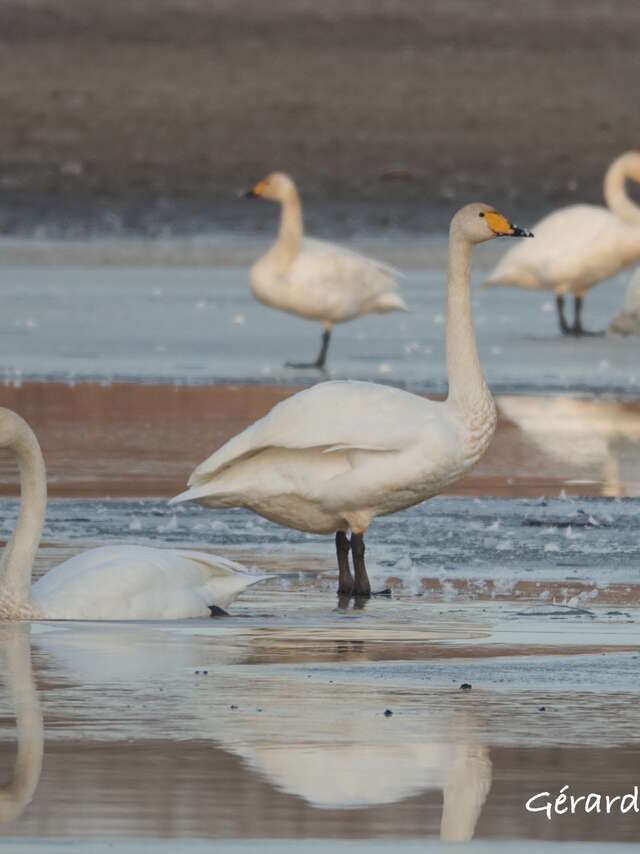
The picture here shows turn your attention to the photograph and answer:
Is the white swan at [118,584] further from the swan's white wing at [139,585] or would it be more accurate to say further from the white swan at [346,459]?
the white swan at [346,459]

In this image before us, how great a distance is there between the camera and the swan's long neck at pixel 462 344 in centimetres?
943

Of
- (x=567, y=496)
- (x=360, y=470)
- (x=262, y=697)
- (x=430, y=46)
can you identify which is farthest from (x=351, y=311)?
(x=430, y=46)

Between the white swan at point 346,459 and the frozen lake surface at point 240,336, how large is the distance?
A: 5672mm

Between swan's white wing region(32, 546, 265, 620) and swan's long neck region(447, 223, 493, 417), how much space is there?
4.52 feet

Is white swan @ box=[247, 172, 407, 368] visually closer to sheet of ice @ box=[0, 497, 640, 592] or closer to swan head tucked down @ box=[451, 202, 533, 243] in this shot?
sheet of ice @ box=[0, 497, 640, 592]

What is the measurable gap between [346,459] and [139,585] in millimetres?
1315

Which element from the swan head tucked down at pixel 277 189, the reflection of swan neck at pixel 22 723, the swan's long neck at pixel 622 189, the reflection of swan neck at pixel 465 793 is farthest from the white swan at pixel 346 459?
the swan's long neck at pixel 622 189

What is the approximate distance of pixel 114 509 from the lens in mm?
10672

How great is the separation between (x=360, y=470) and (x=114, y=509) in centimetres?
185

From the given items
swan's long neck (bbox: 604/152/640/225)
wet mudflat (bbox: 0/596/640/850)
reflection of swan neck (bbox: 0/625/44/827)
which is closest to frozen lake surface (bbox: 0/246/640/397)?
swan's long neck (bbox: 604/152/640/225)

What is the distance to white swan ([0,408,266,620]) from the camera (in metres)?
8.15

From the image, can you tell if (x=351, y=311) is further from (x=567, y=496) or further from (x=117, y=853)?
(x=117, y=853)

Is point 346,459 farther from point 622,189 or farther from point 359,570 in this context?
point 622,189

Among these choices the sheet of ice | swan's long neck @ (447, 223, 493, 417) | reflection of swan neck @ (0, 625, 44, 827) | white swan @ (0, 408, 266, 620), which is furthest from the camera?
swan's long neck @ (447, 223, 493, 417)
